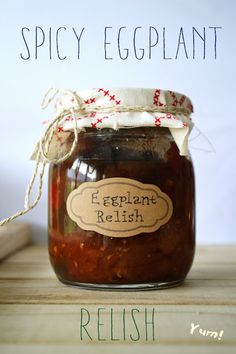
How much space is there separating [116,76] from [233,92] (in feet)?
0.84

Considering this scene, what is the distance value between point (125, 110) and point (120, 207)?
0.12 metres

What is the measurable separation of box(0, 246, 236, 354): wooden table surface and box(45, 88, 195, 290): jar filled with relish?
0.11ft

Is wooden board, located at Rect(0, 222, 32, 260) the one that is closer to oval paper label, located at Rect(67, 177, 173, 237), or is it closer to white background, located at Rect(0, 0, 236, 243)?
white background, located at Rect(0, 0, 236, 243)

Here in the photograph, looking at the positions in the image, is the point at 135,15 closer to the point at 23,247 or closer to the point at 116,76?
the point at 116,76

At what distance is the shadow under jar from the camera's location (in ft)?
1.94

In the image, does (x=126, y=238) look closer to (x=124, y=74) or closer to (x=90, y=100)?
(x=90, y=100)

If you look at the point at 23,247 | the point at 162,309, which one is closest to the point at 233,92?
the point at 23,247

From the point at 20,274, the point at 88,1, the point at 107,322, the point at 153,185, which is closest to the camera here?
the point at 107,322

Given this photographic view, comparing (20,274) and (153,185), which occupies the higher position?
(153,185)

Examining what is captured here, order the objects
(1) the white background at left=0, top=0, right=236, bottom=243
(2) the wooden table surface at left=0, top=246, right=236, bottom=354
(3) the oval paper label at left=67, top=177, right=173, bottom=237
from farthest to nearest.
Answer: (1) the white background at left=0, top=0, right=236, bottom=243
(3) the oval paper label at left=67, top=177, right=173, bottom=237
(2) the wooden table surface at left=0, top=246, right=236, bottom=354

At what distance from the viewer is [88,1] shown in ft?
3.40

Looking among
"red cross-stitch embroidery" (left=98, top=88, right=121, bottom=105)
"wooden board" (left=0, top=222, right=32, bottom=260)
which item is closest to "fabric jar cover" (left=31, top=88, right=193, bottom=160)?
"red cross-stitch embroidery" (left=98, top=88, right=121, bottom=105)

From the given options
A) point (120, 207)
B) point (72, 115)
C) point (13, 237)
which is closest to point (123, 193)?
point (120, 207)

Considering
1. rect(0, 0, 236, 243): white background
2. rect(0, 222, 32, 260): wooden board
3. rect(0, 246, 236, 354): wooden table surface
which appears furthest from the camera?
rect(0, 0, 236, 243): white background
